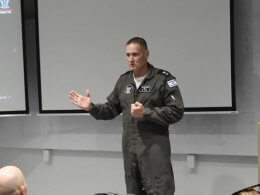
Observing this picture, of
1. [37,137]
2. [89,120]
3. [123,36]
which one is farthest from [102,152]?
[123,36]

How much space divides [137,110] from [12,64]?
1851 millimetres

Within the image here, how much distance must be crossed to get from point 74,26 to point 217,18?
1.30 metres

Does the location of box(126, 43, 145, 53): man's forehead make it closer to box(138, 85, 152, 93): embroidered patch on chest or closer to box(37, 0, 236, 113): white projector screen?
box(138, 85, 152, 93): embroidered patch on chest

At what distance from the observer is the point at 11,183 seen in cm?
133

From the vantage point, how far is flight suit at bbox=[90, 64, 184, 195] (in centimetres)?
266

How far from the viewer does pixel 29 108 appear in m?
4.04

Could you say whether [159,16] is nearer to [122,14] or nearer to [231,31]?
[122,14]

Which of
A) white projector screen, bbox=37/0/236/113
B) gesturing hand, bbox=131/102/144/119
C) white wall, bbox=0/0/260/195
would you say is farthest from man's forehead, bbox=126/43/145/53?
white wall, bbox=0/0/260/195

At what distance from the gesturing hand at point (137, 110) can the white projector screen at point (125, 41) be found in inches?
37.3

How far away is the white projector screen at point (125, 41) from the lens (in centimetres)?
327

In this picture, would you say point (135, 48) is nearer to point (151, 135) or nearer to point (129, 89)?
point (129, 89)

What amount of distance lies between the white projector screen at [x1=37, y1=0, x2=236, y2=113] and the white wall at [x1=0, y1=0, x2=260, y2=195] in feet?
0.57

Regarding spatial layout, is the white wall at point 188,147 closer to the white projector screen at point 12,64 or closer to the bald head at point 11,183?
the white projector screen at point 12,64

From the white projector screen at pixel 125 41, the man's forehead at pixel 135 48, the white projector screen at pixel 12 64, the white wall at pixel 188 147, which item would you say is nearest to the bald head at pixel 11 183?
the man's forehead at pixel 135 48
